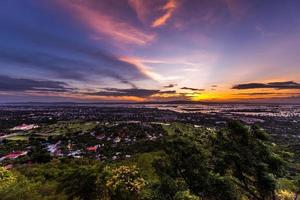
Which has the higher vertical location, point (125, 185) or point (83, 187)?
point (125, 185)

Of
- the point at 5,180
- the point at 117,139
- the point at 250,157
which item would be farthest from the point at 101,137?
the point at 250,157

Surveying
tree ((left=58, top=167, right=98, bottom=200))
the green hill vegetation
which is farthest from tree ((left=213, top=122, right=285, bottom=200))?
tree ((left=58, top=167, right=98, bottom=200))

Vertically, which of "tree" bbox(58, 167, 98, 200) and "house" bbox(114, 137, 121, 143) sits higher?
"tree" bbox(58, 167, 98, 200)

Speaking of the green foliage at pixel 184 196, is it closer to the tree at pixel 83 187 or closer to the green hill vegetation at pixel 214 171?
the green hill vegetation at pixel 214 171

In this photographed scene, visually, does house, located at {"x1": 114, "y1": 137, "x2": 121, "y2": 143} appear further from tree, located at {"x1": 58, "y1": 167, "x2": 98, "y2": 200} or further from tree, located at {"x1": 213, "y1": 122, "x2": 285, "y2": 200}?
tree, located at {"x1": 213, "y1": 122, "x2": 285, "y2": 200}

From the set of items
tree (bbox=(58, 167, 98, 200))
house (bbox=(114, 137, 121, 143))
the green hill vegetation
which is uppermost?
the green hill vegetation

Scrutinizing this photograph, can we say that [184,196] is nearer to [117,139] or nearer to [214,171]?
[214,171]

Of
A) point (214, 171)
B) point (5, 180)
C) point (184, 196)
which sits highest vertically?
point (184, 196)

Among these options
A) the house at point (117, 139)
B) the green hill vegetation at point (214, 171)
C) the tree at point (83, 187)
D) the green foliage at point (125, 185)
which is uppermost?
the green hill vegetation at point (214, 171)

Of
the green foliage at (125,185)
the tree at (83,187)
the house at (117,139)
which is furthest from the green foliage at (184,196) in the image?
the house at (117,139)

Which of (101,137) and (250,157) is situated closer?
(250,157)

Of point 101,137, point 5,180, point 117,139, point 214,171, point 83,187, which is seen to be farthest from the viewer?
point 101,137

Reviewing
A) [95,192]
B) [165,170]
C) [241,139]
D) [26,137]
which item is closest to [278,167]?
[241,139]
